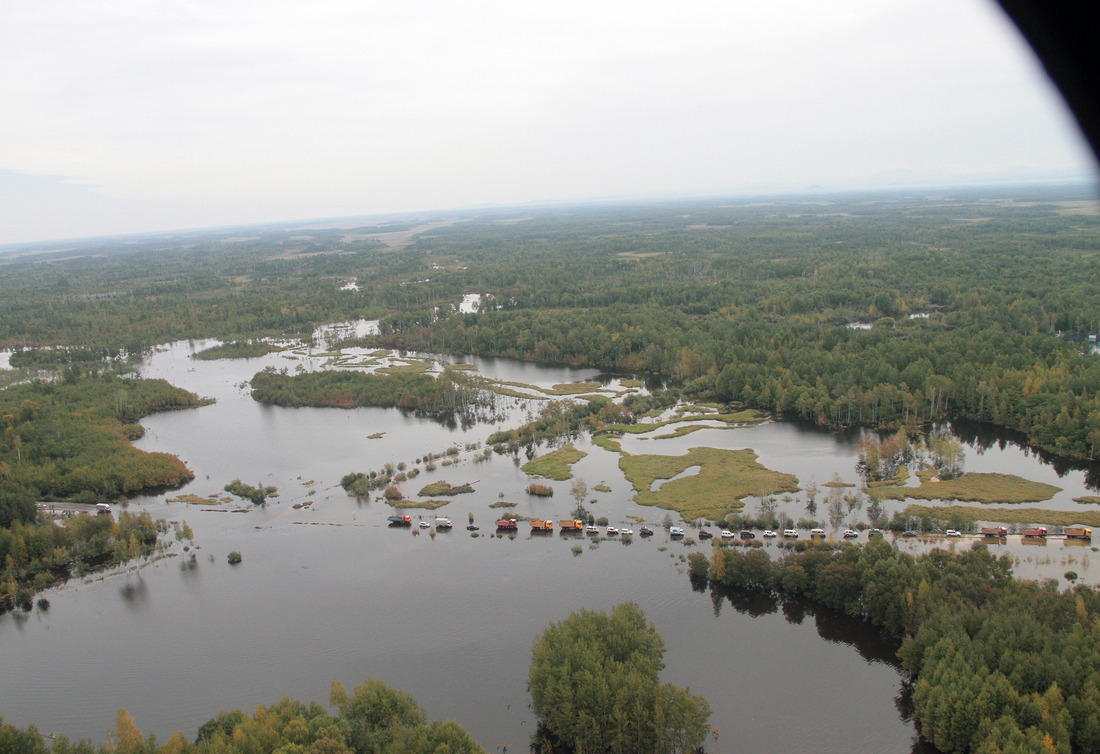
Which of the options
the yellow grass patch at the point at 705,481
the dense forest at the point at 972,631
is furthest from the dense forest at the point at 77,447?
the dense forest at the point at 972,631

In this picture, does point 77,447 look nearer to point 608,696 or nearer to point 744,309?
point 608,696

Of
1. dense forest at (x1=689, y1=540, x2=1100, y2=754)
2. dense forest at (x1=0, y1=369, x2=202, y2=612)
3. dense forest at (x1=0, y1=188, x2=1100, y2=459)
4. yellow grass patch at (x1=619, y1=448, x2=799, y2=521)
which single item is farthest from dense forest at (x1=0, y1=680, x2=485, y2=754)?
dense forest at (x1=0, y1=188, x2=1100, y2=459)

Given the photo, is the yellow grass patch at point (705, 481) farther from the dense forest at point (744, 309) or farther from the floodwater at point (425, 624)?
the dense forest at point (744, 309)

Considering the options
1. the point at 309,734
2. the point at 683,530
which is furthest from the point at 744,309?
the point at 309,734

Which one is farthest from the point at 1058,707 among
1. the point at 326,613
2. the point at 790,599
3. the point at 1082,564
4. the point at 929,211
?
the point at 929,211

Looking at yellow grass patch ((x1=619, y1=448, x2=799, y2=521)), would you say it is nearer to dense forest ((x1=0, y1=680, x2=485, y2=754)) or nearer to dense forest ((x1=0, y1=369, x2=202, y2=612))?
dense forest ((x1=0, y1=680, x2=485, y2=754))

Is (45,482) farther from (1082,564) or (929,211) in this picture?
(929,211)

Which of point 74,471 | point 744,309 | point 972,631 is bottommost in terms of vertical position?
point 972,631
